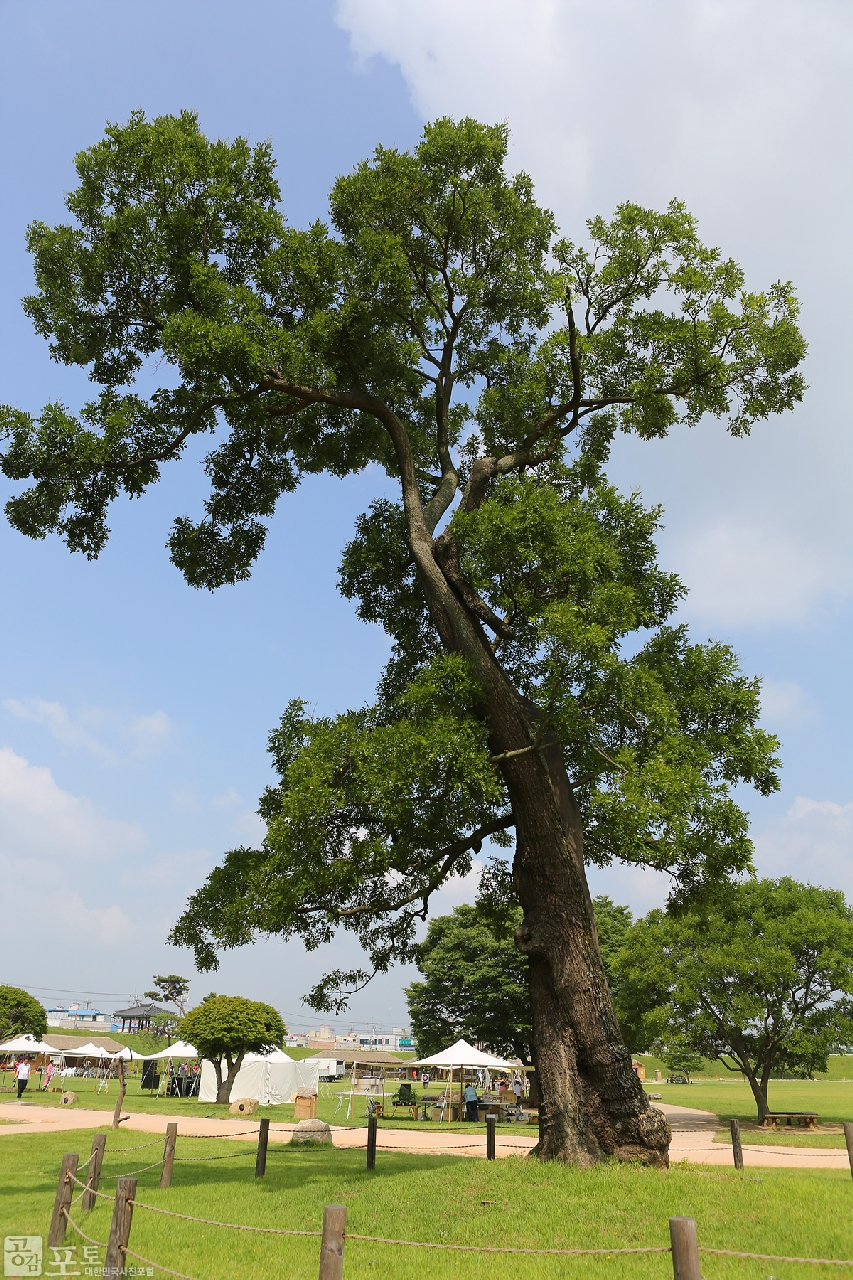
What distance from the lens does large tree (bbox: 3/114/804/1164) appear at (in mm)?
10875

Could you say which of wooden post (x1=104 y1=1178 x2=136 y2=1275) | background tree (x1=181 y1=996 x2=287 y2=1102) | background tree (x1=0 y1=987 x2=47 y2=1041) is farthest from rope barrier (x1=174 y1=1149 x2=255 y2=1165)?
background tree (x1=0 y1=987 x2=47 y2=1041)

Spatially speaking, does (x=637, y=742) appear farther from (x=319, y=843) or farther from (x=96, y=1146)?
(x=96, y=1146)

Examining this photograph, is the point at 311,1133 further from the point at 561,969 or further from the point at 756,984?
the point at 756,984

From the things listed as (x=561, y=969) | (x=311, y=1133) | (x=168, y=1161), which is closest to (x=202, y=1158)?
(x=311, y=1133)

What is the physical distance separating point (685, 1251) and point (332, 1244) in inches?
84.9

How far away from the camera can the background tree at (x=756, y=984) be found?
27688 mm

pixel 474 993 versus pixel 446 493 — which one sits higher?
pixel 446 493

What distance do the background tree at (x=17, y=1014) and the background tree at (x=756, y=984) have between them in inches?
1304

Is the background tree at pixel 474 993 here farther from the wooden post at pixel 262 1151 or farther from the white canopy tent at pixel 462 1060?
the wooden post at pixel 262 1151

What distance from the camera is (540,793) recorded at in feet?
38.8

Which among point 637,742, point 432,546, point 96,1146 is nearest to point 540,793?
point 637,742

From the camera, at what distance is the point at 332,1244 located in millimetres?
5375

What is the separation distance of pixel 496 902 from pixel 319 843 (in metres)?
6.03

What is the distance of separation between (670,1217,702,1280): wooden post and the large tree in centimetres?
556
